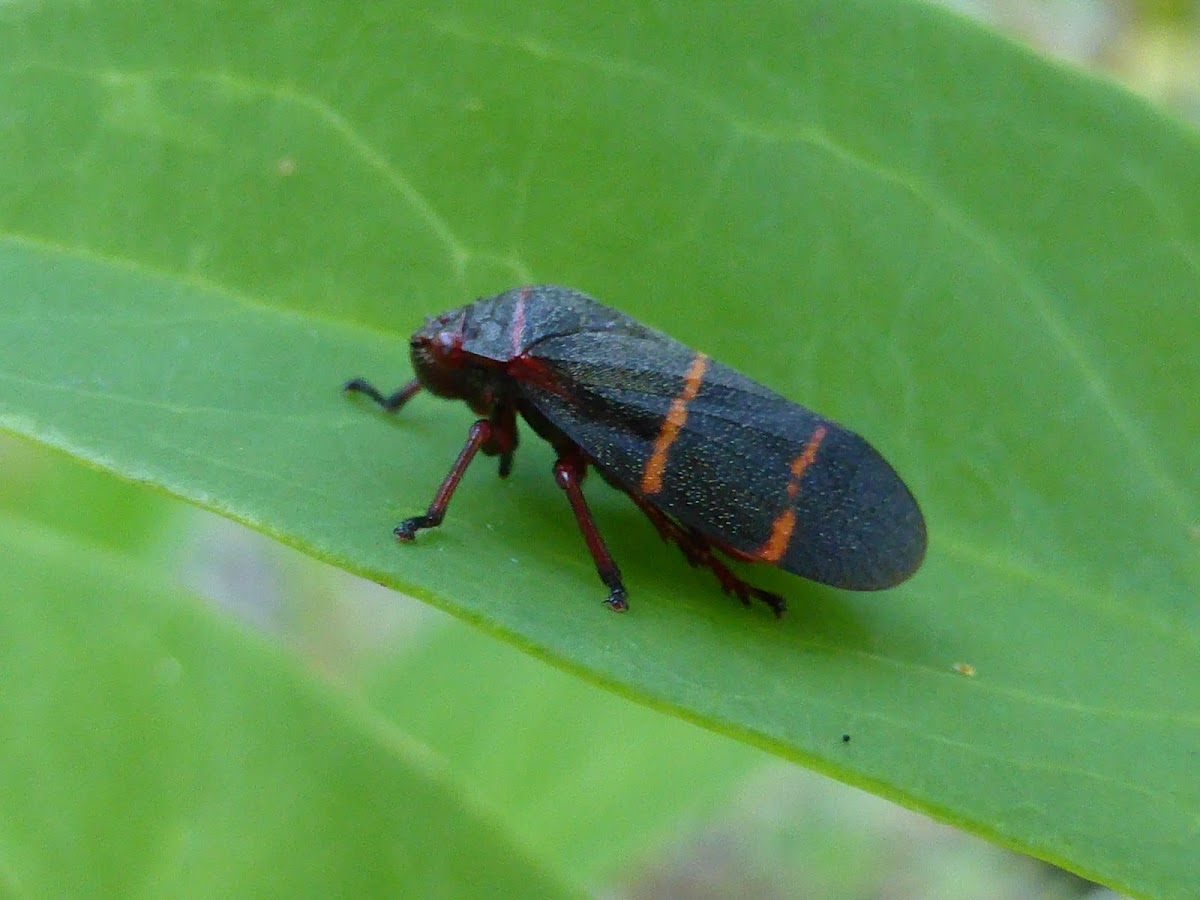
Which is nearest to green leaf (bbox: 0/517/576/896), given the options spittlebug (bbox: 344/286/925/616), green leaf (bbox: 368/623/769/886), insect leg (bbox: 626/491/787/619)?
spittlebug (bbox: 344/286/925/616)

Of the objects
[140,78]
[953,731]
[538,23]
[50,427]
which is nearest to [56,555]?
[50,427]

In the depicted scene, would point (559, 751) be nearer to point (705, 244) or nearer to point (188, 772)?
point (188, 772)

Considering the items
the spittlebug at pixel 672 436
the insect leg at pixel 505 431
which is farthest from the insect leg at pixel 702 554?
the insect leg at pixel 505 431

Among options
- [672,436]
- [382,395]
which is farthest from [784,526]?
[382,395]

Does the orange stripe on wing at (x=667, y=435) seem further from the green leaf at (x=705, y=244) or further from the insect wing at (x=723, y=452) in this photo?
the green leaf at (x=705, y=244)

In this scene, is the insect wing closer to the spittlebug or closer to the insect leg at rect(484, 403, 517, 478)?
the spittlebug

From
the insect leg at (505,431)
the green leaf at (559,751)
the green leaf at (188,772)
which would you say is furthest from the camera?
the green leaf at (559,751)
